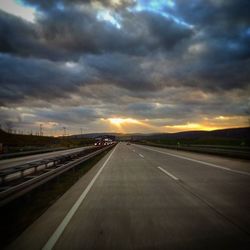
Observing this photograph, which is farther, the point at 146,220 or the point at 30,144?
the point at 30,144

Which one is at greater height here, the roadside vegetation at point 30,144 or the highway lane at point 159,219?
the roadside vegetation at point 30,144

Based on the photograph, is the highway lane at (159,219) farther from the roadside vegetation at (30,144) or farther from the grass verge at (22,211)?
the roadside vegetation at (30,144)

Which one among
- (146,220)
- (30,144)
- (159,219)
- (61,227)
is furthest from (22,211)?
(30,144)

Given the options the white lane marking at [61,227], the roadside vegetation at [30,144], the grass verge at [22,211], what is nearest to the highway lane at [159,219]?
the white lane marking at [61,227]

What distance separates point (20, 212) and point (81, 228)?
2.51 meters

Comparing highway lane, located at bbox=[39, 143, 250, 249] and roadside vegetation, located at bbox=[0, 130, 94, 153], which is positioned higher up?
roadside vegetation, located at bbox=[0, 130, 94, 153]

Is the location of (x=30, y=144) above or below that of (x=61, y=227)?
above

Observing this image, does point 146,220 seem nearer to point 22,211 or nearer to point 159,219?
point 159,219

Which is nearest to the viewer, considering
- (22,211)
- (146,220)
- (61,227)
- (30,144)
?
(61,227)

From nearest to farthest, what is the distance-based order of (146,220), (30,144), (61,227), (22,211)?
(61,227), (146,220), (22,211), (30,144)

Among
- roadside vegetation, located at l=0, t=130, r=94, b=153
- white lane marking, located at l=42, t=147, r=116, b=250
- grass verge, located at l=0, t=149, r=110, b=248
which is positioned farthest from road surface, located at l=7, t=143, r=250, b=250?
roadside vegetation, located at l=0, t=130, r=94, b=153

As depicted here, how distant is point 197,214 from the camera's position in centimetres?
717

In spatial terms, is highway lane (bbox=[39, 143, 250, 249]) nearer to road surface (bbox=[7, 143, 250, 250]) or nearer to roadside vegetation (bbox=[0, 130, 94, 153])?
road surface (bbox=[7, 143, 250, 250])

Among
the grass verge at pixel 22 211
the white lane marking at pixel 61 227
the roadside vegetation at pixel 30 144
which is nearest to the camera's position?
the white lane marking at pixel 61 227
